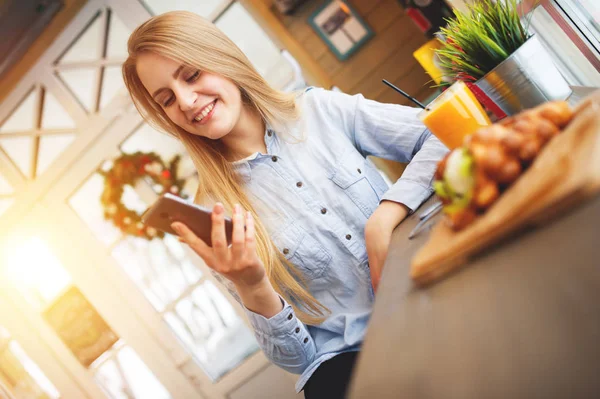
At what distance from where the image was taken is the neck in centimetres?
133

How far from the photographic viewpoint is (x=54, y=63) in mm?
3207

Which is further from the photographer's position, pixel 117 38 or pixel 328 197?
pixel 117 38

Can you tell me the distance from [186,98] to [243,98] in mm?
242

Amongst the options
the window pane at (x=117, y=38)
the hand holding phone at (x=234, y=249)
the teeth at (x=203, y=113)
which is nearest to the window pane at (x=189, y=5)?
the window pane at (x=117, y=38)

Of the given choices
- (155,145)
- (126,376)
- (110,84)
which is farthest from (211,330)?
(110,84)

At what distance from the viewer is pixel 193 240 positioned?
927 millimetres

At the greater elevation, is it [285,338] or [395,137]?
[395,137]

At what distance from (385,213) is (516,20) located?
46 centimetres

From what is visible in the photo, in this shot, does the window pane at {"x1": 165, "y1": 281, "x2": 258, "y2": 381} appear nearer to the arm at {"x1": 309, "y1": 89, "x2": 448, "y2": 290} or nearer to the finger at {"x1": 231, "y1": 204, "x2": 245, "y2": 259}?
the arm at {"x1": 309, "y1": 89, "x2": 448, "y2": 290}

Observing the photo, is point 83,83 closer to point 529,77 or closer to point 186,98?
point 186,98

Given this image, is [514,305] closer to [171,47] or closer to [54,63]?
[171,47]

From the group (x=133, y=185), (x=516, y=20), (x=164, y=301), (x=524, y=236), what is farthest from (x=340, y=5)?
(x=524, y=236)

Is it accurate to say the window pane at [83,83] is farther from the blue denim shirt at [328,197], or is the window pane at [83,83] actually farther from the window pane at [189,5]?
the blue denim shirt at [328,197]

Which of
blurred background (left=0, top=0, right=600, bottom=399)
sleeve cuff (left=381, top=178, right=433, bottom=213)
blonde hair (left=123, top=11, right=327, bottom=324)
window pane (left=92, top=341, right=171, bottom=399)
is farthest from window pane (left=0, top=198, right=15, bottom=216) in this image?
sleeve cuff (left=381, top=178, right=433, bottom=213)
